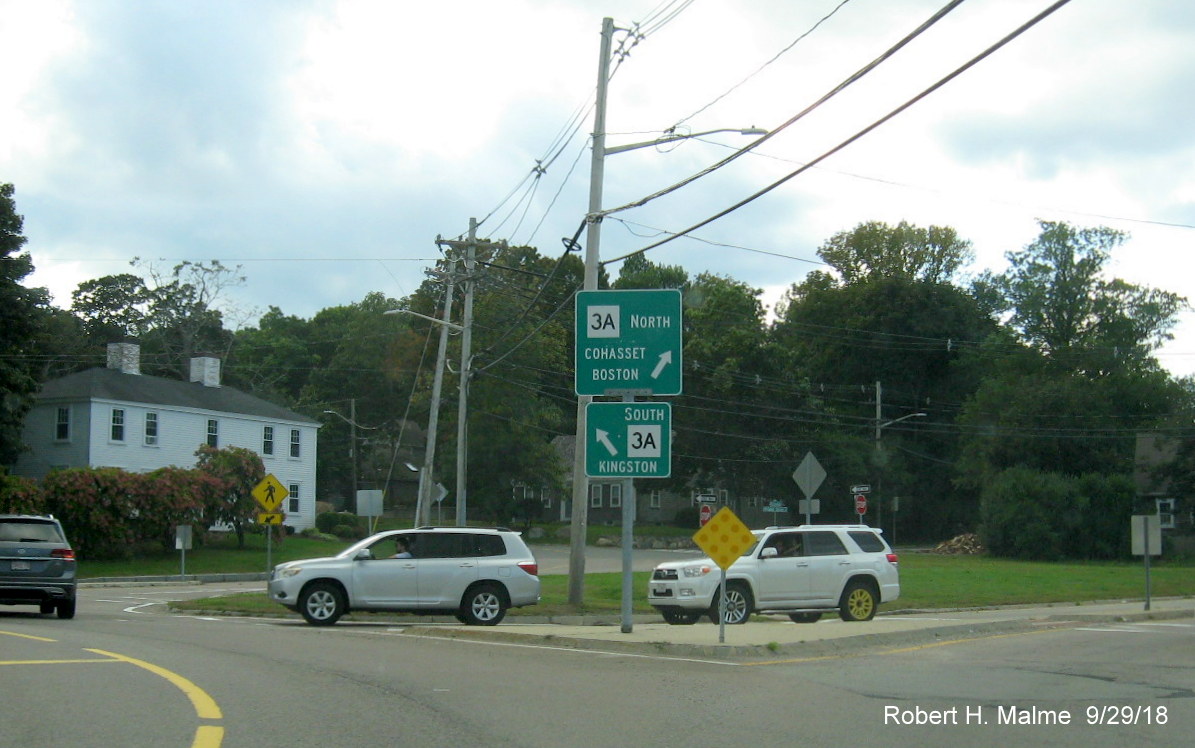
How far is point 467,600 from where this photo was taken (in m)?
19.6

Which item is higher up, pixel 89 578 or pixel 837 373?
pixel 837 373

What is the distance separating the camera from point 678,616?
2042cm

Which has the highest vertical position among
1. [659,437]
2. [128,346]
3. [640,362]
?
[128,346]

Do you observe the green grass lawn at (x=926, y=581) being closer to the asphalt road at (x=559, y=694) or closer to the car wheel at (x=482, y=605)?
the car wheel at (x=482, y=605)

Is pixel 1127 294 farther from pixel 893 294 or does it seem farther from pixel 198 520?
pixel 198 520

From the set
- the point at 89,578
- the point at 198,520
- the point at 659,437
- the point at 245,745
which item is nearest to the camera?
the point at 245,745

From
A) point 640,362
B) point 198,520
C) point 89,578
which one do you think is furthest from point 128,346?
point 640,362

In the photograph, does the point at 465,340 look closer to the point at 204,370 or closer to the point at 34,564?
the point at 34,564

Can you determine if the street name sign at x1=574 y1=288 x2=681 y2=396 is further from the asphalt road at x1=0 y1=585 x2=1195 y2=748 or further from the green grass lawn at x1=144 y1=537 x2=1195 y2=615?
the green grass lawn at x1=144 y1=537 x2=1195 y2=615

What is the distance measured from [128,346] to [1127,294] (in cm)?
5909

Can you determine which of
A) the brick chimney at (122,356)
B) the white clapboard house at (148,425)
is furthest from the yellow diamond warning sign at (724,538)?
the brick chimney at (122,356)

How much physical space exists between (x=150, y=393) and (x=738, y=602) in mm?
43307

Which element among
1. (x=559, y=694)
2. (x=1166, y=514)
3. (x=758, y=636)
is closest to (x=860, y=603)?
(x=758, y=636)

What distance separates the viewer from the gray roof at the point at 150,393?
175ft
